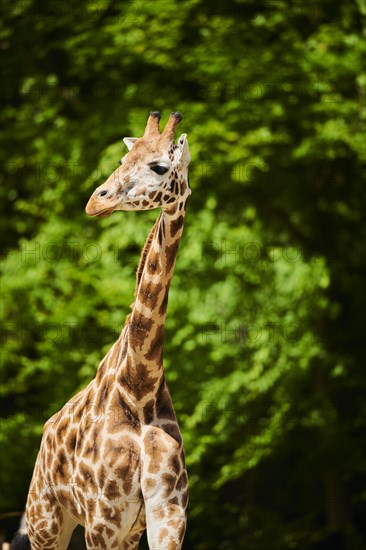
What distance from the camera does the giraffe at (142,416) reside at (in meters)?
3.11

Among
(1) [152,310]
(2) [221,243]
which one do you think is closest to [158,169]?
(1) [152,310]

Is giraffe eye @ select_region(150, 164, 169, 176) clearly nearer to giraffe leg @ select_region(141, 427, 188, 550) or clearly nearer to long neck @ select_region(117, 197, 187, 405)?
long neck @ select_region(117, 197, 187, 405)

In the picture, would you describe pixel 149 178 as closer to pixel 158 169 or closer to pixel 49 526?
pixel 158 169

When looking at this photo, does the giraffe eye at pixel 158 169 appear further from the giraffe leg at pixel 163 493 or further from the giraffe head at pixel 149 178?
the giraffe leg at pixel 163 493

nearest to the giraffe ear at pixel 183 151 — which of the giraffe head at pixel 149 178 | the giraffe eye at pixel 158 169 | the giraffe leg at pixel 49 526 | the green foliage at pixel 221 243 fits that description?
the giraffe head at pixel 149 178

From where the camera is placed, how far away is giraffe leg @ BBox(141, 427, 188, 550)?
10.2ft

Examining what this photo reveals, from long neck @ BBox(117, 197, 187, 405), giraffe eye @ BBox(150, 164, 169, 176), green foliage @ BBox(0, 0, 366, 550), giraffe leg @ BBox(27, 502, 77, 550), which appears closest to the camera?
giraffe eye @ BBox(150, 164, 169, 176)

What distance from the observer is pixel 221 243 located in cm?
668

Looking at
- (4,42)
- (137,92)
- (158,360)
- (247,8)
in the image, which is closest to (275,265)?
(137,92)

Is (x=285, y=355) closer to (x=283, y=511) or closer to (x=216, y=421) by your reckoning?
(x=216, y=421)

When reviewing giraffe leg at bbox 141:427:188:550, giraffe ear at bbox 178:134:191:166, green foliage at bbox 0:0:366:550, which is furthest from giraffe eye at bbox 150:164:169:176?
green foliage at bbox 0:0:366:550

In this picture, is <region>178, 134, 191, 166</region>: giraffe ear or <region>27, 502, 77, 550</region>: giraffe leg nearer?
<region>178, 134, 191, 166</region>: giraffe ear

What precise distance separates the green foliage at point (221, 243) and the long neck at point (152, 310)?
3250 millimetres

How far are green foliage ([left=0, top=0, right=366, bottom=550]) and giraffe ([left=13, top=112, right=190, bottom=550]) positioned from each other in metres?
3.21
